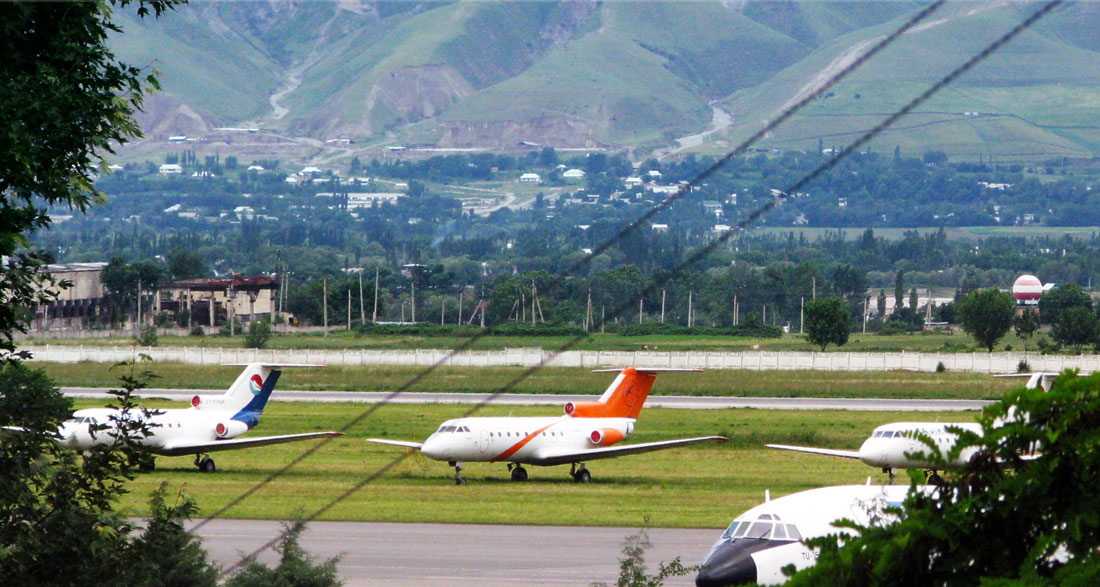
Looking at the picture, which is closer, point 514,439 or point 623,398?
point 514,439

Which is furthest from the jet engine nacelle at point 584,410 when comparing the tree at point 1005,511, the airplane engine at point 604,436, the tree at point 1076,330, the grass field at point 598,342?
the tree at point 1076,330

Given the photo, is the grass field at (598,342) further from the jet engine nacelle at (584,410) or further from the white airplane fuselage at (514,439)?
the white airplane fuselage at (514,439)

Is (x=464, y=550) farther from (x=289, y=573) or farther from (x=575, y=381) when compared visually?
(x=575, y=381)

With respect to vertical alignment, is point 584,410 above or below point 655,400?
above

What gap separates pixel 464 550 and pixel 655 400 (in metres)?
43.8

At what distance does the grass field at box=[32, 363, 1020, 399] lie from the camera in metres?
73.9

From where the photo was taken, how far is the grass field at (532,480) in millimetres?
33094

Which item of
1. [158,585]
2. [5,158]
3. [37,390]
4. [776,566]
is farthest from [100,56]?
[776,566]

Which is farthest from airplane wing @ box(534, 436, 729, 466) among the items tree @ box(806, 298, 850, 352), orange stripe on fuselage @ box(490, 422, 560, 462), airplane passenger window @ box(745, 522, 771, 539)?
tree @ box(806, 298, 850, 352)

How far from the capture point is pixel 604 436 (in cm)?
4047

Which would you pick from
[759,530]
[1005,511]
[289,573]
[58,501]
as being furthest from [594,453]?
[1005,511]

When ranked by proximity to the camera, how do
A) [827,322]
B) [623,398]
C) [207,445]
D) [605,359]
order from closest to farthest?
[207,445]
[623,398]
[605,359]
[827,322]

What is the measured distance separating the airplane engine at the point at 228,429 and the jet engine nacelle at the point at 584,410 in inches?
443

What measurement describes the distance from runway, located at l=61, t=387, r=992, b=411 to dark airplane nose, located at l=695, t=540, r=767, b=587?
150ft
